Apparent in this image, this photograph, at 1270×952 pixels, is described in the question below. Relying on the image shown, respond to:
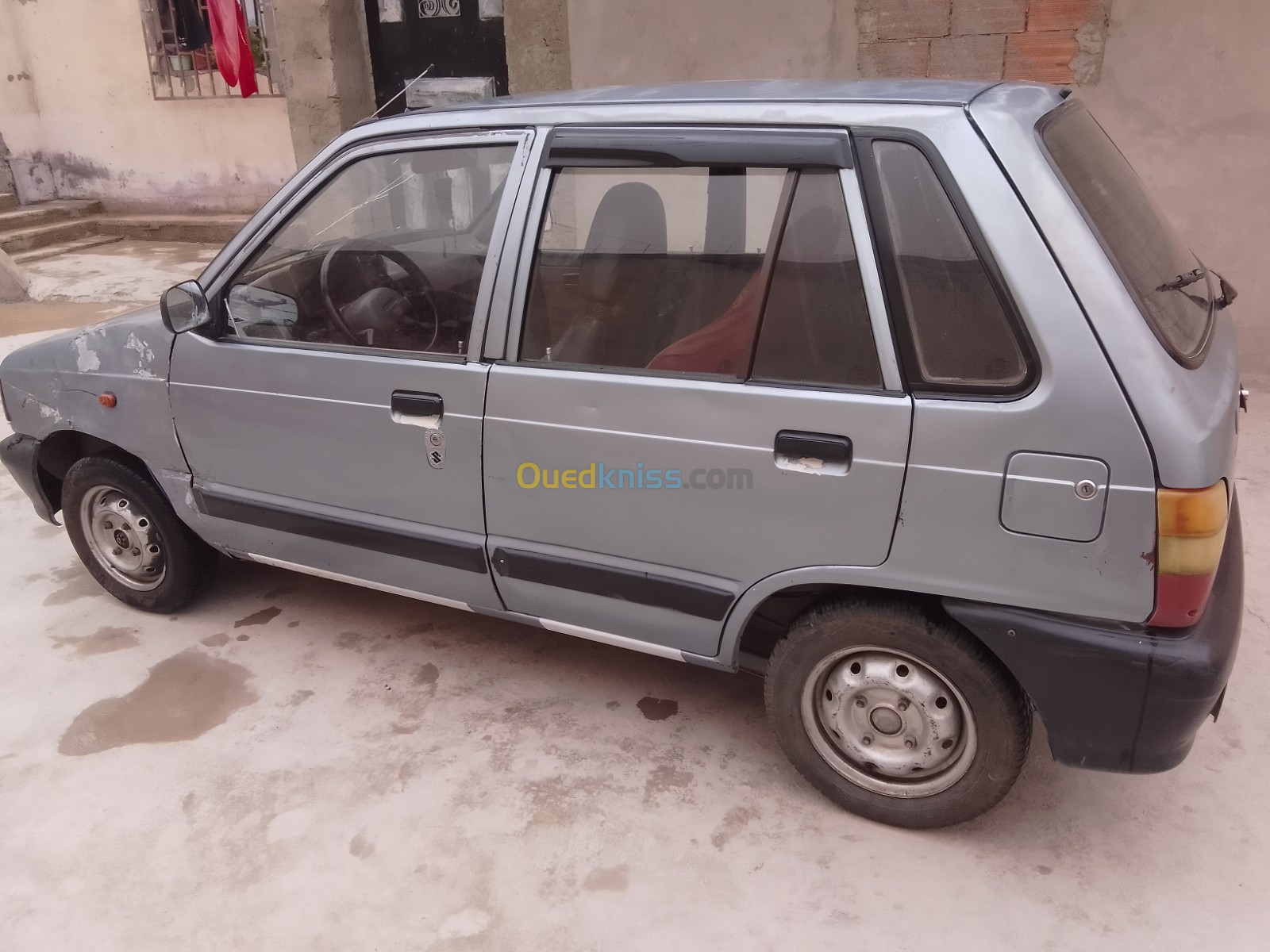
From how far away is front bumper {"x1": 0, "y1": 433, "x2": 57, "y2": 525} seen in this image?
3.62 m

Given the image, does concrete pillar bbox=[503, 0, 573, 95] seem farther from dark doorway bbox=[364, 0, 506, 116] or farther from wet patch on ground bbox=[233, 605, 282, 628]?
wet patch on ground bbox=[233, 605, 282, 628]

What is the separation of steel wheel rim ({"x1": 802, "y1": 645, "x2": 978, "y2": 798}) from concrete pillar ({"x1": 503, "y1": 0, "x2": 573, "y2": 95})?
5.04 metres

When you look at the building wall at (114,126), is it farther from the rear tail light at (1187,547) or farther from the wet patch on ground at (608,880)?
the rear tail light at (1187,547)

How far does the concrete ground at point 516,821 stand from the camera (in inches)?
88.9

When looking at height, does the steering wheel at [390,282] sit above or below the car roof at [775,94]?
below

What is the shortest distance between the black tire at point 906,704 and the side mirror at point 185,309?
208 centimetres

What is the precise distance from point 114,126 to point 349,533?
39.1ft

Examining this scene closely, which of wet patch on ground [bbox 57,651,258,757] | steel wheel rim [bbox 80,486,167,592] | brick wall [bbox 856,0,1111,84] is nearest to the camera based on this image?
wet patch on ground [bbox 57,651,258,757]

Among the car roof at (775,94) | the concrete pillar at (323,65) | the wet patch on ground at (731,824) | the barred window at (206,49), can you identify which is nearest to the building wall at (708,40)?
the concrete pillar at (323,65)

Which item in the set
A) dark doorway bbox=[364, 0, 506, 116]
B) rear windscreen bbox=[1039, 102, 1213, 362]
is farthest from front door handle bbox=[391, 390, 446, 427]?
dark doorway bbox=[364, 0, 506, 116]

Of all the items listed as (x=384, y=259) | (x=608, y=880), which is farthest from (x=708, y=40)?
(x=608, y=880)

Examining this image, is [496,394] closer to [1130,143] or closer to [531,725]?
[531,725]

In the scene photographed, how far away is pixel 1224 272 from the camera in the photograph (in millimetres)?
5496

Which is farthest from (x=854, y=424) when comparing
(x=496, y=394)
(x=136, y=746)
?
(x=136, y=746)
